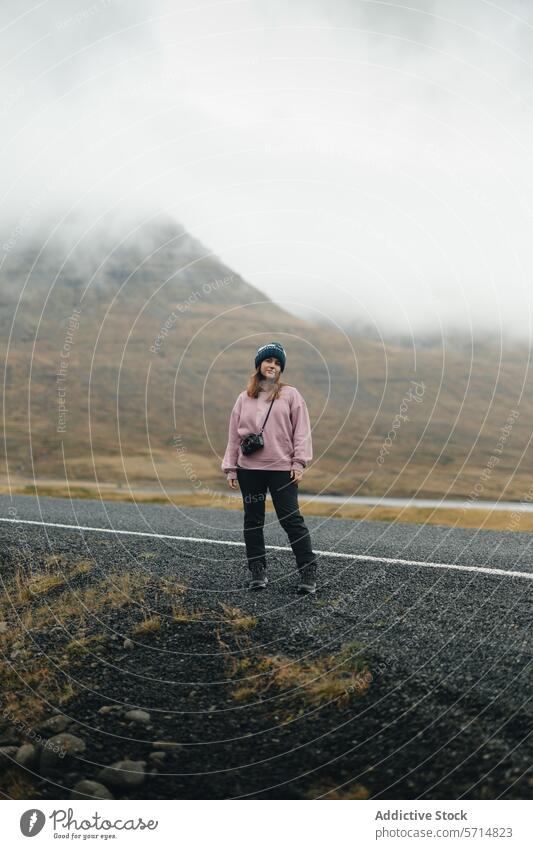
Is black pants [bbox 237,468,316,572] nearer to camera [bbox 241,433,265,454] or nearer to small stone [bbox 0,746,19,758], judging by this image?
camera [bbox 241,433,265,454]

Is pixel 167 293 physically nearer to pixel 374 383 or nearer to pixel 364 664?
pixel 374 383

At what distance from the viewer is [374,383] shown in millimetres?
172000

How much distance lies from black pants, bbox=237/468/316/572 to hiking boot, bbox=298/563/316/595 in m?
0.05

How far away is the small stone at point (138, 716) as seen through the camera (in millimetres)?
5820

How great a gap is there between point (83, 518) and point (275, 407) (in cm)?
729

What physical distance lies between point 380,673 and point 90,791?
2.33 metres

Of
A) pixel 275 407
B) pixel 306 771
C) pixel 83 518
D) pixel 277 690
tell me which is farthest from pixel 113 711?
pixel 83 518

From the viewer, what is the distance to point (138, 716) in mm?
5855

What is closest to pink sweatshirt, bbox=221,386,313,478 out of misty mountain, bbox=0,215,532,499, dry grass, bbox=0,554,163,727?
dry grass, bbox=0,554,163,727

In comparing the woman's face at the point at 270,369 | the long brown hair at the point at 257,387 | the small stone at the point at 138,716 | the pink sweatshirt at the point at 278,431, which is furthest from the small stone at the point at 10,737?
the woman's face at the point at 270,369

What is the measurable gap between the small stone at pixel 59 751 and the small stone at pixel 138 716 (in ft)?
1.39

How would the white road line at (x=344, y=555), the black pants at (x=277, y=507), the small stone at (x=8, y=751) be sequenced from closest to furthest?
the small stone at (x=8, y=751), the black pants at (x=277, y=507), the white road line at (x=344, y=555)

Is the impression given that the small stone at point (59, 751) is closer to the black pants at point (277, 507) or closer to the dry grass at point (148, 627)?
the dry grass at point (148, 627)

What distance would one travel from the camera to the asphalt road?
189 inches
